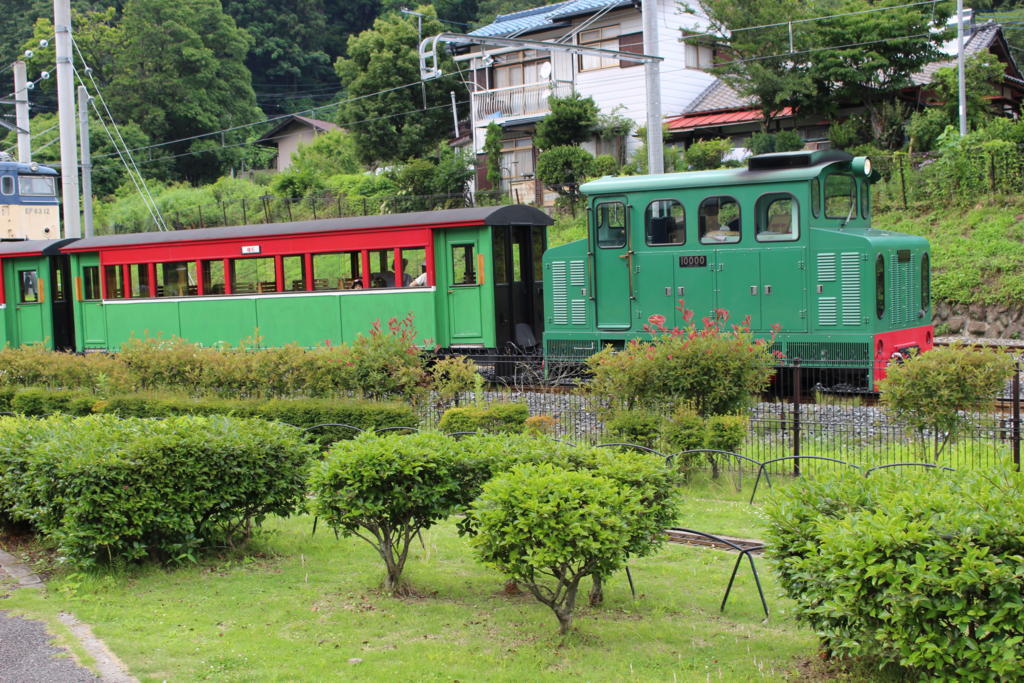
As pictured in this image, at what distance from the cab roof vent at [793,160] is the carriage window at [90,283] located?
1418cm

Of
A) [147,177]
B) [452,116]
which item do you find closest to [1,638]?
[452,116]

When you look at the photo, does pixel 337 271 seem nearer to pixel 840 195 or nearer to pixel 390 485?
pixel 840 195

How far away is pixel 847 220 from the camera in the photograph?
49.7 ft

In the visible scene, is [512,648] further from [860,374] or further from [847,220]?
[847,220]

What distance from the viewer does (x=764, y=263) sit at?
49.2 ft

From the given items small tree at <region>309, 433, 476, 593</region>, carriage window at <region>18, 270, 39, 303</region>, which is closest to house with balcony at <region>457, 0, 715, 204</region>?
carriage window at <region>18, 270, 39, 303</region>

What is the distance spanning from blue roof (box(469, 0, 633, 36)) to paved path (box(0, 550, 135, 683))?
94.9 ft

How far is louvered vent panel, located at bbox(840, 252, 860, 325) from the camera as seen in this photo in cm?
1427

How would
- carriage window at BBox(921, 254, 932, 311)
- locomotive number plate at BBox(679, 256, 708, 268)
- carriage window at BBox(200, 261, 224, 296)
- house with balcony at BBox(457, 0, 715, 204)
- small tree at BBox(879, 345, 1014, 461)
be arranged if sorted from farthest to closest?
1. house with balcony at BBox(457, 0, 715, 204)
2. carriage window at BBox(200, 261, 224, 296)
3. carriage window at BBox(921, 254, 932, 311)
4. locomotive number plate at BBox(679, 256, 708, 268)
5. small tree at BBox(879, 345, 1014, 461)

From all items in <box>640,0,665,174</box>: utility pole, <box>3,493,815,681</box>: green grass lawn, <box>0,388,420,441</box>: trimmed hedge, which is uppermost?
<box>640,0,665,174</box>: utility pole

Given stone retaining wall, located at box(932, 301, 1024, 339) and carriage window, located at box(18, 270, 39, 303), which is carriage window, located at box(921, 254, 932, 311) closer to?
stone retaining wall, located at box(932, 301, 1024, 339)

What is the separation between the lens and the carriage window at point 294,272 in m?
18.9

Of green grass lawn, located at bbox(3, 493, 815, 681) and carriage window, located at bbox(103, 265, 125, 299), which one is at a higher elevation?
carriage window, located at bbox(103, 265, 125, 299)

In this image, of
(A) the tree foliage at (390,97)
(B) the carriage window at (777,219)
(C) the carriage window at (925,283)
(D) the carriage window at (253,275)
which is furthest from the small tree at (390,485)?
(A) the tree foliage at (390,97)
